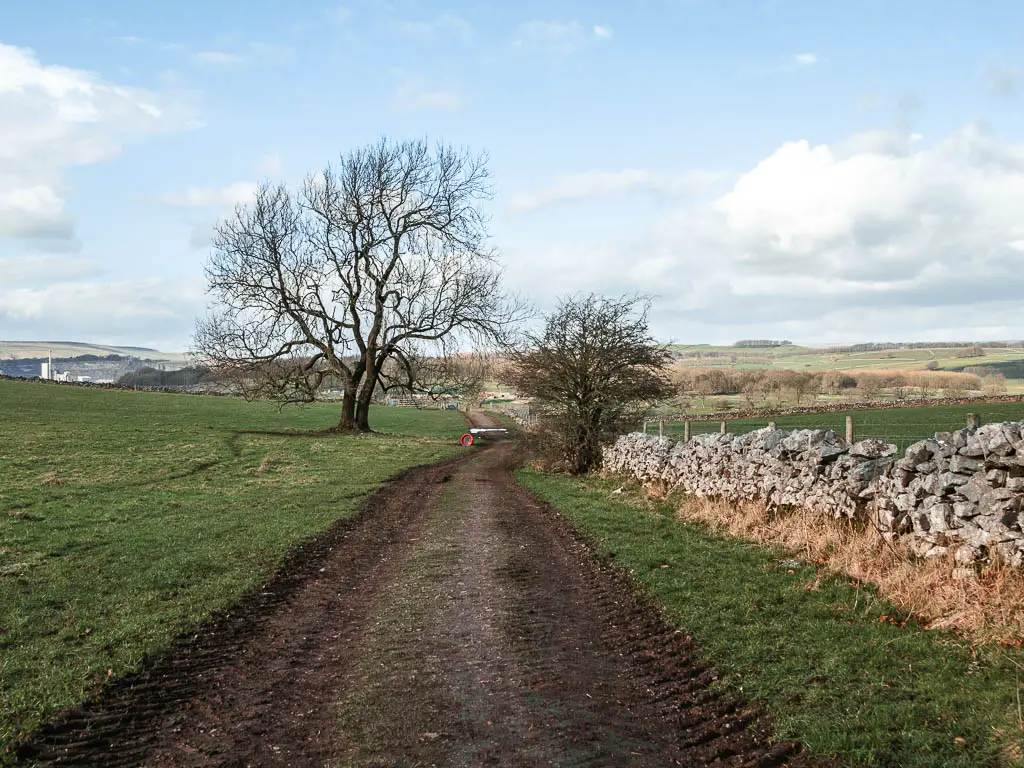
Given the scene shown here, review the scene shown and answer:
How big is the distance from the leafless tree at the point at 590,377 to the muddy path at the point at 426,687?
47.4 feet

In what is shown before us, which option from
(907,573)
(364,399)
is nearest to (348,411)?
(364,399)

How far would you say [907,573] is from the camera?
7.92 meters

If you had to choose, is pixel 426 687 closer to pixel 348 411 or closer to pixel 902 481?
pixel 902 481

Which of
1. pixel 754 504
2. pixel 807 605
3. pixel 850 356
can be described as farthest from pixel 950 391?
pixel 850 356

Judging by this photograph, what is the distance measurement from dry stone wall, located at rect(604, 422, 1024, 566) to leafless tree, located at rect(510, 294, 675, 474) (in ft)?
27.3

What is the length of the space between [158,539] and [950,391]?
56.1 meters

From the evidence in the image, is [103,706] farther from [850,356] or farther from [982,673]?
[850,356]

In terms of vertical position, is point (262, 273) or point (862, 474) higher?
point (262, 273)

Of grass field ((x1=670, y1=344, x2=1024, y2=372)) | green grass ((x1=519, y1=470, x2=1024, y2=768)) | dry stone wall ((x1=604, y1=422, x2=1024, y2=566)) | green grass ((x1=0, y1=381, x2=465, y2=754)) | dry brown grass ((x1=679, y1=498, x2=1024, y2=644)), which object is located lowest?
green grass ((x1=0, y1=381, x2=465, y2=754))

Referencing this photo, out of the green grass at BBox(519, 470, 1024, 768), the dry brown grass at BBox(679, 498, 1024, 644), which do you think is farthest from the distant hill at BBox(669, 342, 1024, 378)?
the green grass at BBox(519, 470, 1024, 768)

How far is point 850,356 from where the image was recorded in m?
152

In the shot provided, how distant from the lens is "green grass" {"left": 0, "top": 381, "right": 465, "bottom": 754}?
7.03m

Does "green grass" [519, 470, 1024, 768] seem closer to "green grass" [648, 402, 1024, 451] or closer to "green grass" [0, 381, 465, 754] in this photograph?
"green grass" [0, 381, 465, 754]

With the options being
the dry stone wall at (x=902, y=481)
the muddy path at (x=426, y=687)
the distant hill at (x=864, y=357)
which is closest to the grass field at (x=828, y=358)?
the distant hill at (x=864, y=357)
